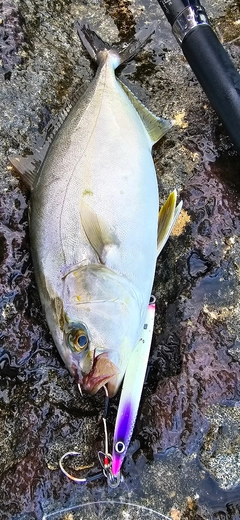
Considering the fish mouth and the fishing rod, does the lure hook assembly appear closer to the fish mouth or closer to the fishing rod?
the fish mouth

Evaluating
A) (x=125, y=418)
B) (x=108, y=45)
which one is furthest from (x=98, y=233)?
(x=108, y=45)

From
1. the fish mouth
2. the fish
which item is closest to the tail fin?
the fish

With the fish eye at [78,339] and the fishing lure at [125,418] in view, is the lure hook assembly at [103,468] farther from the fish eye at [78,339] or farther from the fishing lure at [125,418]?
the fish eye at [78,339]

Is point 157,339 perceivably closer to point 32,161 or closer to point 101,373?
point 101,373

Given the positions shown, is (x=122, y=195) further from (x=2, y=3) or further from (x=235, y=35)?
(x=2, y=3)

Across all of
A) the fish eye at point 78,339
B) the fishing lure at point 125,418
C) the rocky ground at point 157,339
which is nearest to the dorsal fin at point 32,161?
the rocky ground at point 157,339
